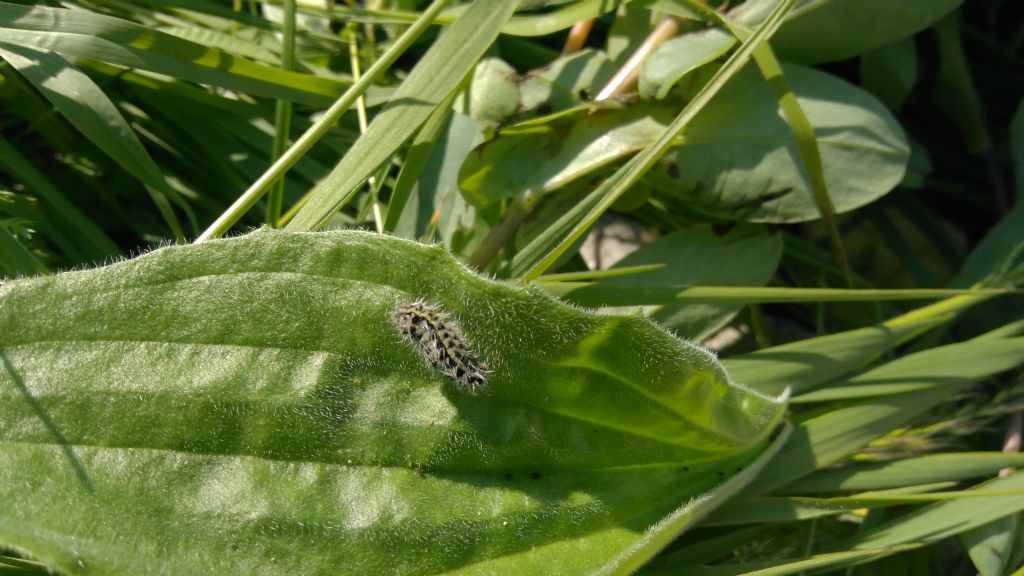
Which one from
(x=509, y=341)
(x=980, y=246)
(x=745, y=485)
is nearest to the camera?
(x=509, y=341)

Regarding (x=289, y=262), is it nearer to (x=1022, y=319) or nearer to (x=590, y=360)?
(x=590, y=360)

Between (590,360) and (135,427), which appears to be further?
(590,360)

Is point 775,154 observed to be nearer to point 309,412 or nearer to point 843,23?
point 843,23

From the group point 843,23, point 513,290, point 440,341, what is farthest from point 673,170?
point 440,341

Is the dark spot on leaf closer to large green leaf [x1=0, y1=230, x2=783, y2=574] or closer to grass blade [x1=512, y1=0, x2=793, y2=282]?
grass blade [x1=512, y1=0, x2=793, y2=282]

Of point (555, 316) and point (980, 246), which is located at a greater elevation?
point (555, 316)

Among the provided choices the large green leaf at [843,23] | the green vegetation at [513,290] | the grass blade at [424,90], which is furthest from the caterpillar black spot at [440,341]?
the large green leaf at [843,23]

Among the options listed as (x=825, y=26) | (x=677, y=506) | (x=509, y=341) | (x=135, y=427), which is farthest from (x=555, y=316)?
(x=825, y=26)

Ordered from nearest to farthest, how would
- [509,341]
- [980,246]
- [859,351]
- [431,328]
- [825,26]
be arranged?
[431,328], [509,341], [859,351], [825,26], [980,246]

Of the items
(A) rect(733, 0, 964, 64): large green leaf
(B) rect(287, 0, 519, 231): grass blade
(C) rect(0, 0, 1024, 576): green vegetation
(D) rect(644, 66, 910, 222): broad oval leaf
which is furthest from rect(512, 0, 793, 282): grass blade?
(B) rect(287, 0, 519, 231): grass blade
